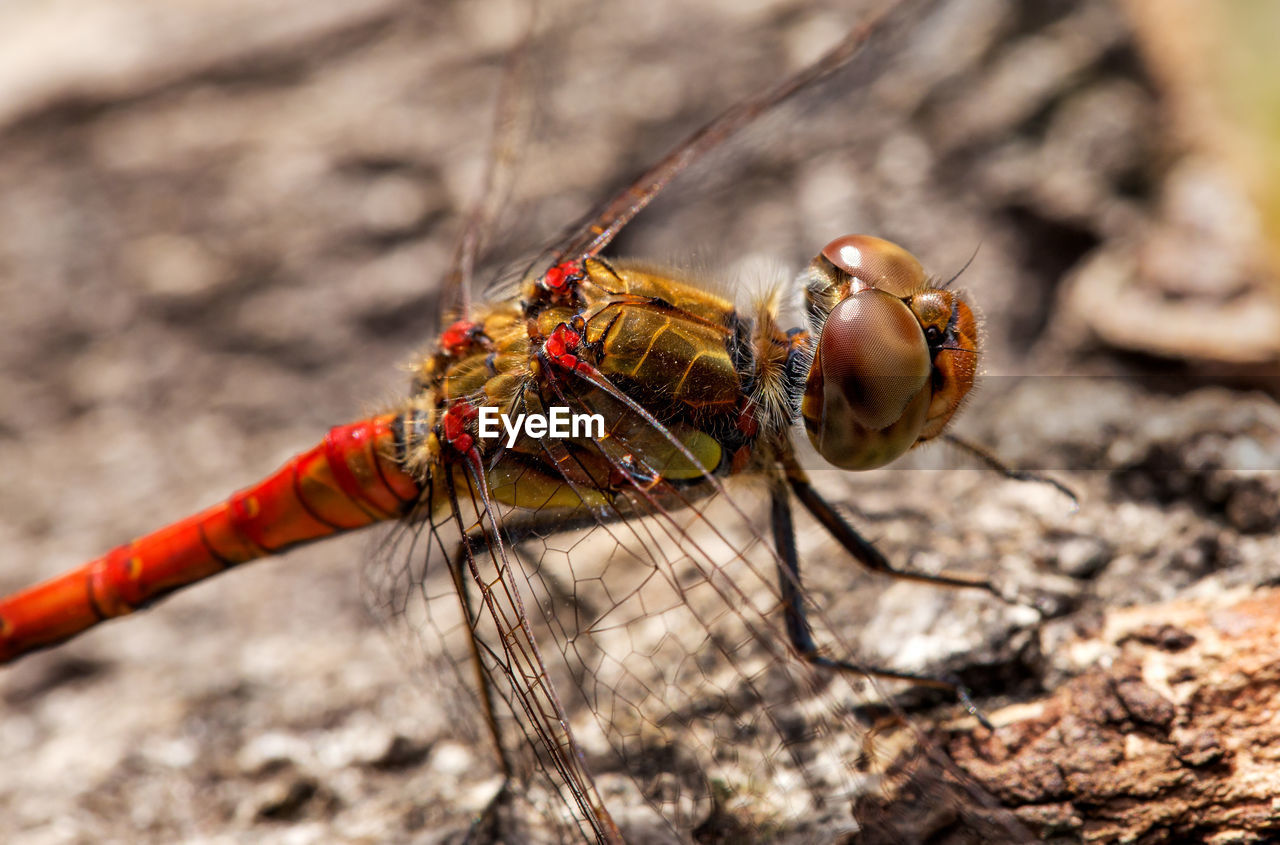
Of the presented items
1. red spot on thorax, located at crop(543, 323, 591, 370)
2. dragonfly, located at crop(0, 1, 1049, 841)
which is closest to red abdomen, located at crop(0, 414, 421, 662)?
dragonfly, located at crop(0, 1, 1049, 841)

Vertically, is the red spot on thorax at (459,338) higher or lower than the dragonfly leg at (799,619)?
higher

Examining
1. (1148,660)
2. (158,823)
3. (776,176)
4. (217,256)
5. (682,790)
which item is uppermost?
(217,256)

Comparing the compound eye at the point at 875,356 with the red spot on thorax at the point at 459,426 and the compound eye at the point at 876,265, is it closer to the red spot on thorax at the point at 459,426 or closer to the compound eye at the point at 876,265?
the compound eye at the point at 876,265

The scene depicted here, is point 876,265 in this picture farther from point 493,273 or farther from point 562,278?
point 493,273

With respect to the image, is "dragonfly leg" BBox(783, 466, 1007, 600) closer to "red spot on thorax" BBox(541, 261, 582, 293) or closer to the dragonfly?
the dragonfly

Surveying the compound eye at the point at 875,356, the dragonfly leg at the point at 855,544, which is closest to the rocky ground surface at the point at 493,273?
the dragonfly leg at the point at 855,544

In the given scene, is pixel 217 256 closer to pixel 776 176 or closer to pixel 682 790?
pixel 776 176

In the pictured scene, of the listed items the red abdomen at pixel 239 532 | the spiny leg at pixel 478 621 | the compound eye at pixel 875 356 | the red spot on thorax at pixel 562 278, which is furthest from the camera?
the red abdomen at pixel 239 532

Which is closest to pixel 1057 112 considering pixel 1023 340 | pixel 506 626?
pixel 1023 340
